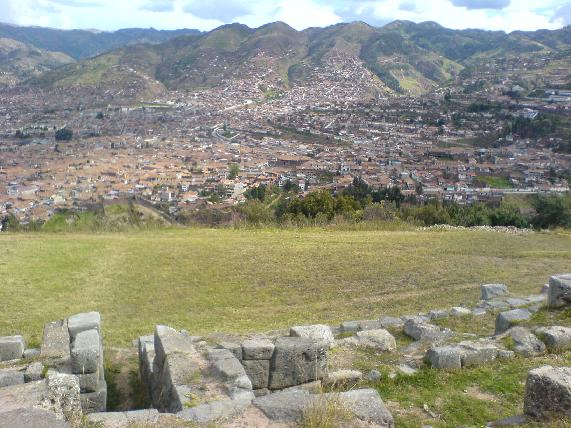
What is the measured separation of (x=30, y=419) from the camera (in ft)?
15.1

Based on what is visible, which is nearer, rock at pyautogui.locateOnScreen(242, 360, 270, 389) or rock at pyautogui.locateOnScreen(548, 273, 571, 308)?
rock at pyautogui.locateOnScreen(242, 360, 270, 389)

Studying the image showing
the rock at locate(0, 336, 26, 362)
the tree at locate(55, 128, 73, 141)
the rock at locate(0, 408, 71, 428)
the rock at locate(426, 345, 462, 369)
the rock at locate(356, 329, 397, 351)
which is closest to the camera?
the rock at locate(0, 408, 71, 428)

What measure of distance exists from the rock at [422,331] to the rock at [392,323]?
30 cm

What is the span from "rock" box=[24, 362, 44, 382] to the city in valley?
1130 inches

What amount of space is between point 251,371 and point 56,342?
4.18 meters

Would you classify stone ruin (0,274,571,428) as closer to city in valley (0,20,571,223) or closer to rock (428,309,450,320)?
rock (428,309,450,320)

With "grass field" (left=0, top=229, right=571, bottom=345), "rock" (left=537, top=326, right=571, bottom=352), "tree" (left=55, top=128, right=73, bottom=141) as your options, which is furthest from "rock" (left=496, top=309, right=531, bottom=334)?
"tree" (left=55, top=128, right=73, bottom=141)

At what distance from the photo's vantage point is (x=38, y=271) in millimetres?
16203

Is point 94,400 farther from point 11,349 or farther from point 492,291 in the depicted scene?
point 492,291

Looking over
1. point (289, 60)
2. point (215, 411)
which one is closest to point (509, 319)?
point (215, 411)

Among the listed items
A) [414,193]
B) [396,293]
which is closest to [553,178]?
[414,193]

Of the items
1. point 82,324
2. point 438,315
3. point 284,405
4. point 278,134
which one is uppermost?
point 278,134

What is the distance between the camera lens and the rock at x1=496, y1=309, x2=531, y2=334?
9898mm

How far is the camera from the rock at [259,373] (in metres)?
7.45
